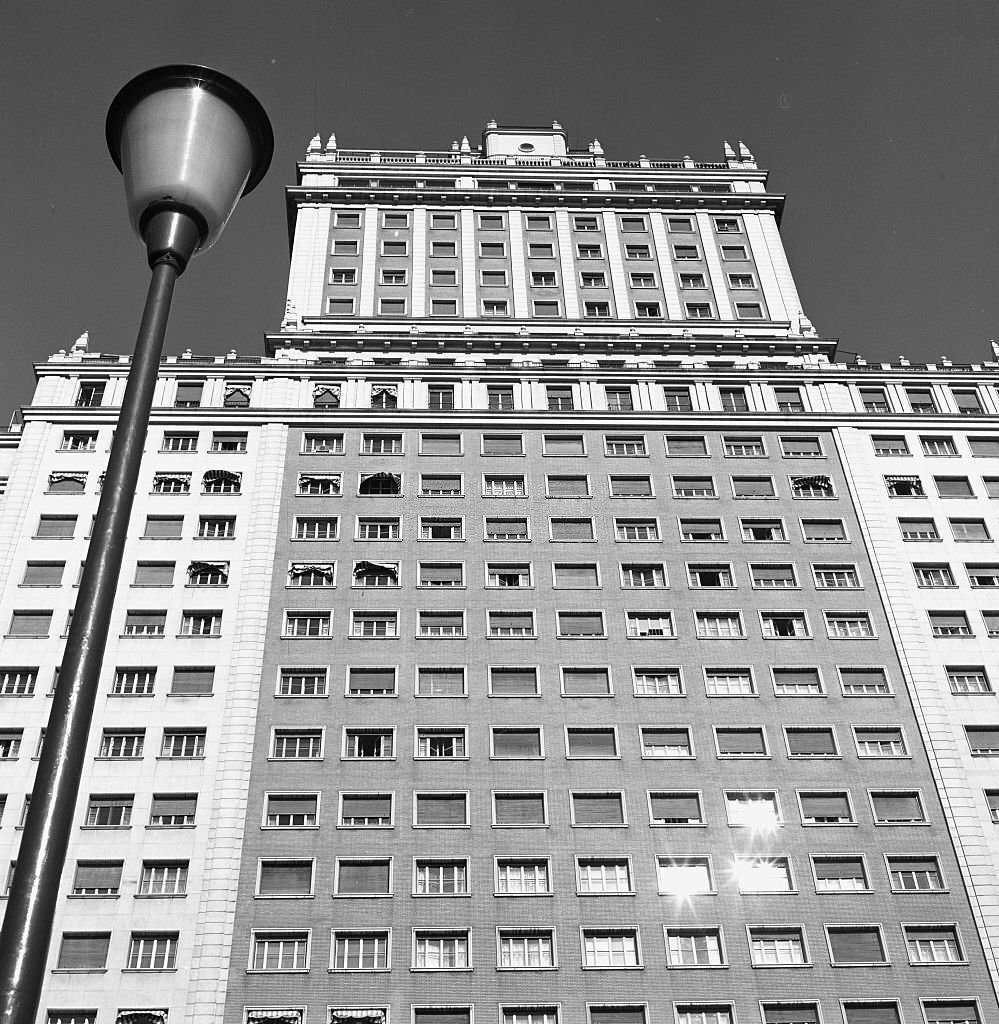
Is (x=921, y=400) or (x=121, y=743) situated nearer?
(x=121, y=743)

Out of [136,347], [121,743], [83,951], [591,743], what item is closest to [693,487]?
[591,743]

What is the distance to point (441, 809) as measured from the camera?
36.2 m

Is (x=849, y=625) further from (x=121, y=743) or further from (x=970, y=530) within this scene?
(x=121, y=743)

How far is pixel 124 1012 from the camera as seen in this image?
32.0 m

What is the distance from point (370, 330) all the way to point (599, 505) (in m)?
14.8

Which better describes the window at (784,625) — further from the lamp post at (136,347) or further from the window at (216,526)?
the lamp post at (136,347)

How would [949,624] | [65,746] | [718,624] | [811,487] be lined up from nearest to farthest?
[65,746] < [718,624] < [949,624] < [811,487]

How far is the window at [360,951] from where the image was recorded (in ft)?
109

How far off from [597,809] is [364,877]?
7208 millimetres

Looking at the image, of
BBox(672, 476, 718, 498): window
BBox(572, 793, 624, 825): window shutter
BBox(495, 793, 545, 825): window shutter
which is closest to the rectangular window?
BBox(495, 793, 545, 825): window shutter

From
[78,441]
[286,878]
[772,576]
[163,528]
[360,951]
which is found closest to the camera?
[360,951]

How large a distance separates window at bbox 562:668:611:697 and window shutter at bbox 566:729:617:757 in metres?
1.31

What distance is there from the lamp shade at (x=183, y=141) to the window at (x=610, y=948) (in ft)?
98.3

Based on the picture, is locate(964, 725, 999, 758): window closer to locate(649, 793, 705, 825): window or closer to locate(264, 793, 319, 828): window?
locate(649, 793, 705, 825): window
